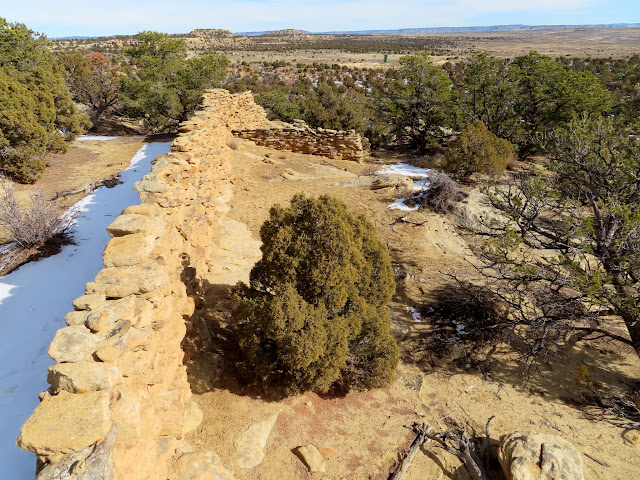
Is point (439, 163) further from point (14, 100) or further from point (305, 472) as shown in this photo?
point (14, 100)

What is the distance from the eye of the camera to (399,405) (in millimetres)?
4273

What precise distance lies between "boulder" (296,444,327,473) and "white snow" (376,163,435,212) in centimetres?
675

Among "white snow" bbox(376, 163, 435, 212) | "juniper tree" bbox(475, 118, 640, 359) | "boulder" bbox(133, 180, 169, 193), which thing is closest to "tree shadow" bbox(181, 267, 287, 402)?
"boulder" bbox(133, 180, 169, 193)

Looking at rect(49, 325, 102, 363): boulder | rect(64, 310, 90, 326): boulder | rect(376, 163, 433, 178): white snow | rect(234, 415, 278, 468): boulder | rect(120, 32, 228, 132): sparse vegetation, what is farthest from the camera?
rect(120, 32, 228, 132): sparse vegetation

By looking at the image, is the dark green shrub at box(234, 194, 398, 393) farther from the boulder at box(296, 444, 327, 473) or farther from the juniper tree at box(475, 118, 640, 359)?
the juniper tree at box(475, 118, 640, 359)

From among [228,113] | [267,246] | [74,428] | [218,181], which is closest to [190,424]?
[74,428]

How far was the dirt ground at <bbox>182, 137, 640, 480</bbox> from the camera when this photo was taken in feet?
11.6

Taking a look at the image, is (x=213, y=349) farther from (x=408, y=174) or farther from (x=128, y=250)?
(x=408, y=174)

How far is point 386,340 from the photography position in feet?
13.8

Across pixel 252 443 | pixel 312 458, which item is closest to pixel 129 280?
pixel 252 443

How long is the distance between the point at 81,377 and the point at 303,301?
1.93 metres

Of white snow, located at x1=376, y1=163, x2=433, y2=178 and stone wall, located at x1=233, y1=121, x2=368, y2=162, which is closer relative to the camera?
white snow, located at x1=376, y1=163, x2=433, y2=178

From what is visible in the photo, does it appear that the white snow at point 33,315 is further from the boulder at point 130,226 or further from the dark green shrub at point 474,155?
the dark green shrub at point 474,155

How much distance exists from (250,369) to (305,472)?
1.17 metres
